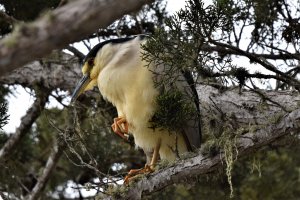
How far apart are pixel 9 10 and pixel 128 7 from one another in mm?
2223

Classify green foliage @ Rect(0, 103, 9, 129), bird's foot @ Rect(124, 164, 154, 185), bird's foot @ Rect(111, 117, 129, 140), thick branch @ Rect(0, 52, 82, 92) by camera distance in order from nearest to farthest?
green foliage @ Rect(0, 103, 9, 129), bird's foot @ Rect(124, 164, 154, 185), bird's foot @ Rect(111, 117, 129, 140), thick branch @ Rect(0, 52, 82, 92)

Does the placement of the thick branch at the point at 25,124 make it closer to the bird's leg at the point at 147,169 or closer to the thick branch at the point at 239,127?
the bird's leg at the point at 147,169

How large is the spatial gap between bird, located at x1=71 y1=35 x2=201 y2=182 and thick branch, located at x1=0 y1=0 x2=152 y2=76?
164cm

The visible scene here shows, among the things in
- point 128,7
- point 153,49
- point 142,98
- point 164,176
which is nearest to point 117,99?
point 142,98

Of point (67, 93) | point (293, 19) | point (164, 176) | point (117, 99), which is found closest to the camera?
point (164, 176)

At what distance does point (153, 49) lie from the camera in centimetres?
238

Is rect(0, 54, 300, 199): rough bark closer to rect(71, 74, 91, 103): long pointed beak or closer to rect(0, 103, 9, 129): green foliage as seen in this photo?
rect(0, 103, 9, 129): green foliage

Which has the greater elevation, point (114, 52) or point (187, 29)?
point (114, 52)

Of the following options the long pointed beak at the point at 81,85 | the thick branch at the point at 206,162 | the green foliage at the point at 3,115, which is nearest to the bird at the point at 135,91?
the long pointed beak at the point at 81,85

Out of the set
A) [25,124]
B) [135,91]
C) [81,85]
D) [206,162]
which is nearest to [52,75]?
[25,124]

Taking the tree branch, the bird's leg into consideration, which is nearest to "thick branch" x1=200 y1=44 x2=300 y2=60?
the bird's leg

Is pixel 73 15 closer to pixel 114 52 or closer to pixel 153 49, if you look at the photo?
pixel 153 49

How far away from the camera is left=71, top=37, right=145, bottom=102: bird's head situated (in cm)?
341

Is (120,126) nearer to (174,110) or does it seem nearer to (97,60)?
(97,60)
